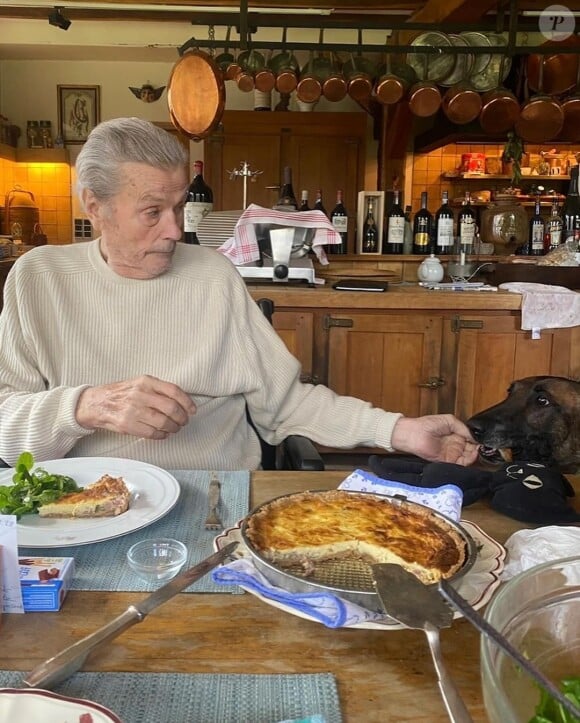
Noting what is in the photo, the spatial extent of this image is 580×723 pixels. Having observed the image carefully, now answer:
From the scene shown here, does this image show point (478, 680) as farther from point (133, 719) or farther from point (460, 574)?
point (133, 719)

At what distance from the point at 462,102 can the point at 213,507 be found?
11.6 ft

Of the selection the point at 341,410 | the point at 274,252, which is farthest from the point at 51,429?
the point at 274,252

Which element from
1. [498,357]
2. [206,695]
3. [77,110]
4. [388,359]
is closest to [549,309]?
[498,357]

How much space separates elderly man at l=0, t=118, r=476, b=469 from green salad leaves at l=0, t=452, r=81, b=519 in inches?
10.8

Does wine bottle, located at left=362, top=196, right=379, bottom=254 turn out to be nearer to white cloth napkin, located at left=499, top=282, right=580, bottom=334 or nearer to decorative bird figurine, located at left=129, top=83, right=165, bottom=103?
white cloth napkin, located at left=499, top=282, right=580, bottom=334

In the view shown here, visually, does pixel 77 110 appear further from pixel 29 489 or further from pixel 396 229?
pixel 29 489

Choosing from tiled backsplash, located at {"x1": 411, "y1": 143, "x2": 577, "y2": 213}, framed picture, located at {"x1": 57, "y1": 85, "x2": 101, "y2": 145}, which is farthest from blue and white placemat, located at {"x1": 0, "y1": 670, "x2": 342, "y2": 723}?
framed picture, located at {"x1": 57, "y1": 85, "x2": 101, "y2": 145}

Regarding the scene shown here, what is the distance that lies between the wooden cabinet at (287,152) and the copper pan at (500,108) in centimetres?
279

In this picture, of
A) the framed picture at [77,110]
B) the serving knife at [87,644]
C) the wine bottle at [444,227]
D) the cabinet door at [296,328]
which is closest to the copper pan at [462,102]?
the wine bottle at [444,227]

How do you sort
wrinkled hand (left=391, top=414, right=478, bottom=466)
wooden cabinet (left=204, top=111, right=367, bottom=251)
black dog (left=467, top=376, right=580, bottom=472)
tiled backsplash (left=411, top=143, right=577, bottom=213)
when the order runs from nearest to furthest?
1. wrinkled hand (left=391, top=414, right=478, bottom=466)
2. black dog (left=467, top=376, right=580, bottom=472)
3. wooden cabinet (left=204, top=111, right=367, bottom=251)
4. tiled backsplash (left=411, top=143, right=577, bottom=213)

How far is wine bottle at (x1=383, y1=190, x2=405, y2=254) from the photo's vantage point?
4066 mm

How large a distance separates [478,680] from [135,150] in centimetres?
119

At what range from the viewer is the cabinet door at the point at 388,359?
3094 mm

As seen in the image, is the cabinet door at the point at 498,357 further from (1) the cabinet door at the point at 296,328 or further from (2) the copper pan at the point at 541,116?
(2) the copper pan at the point at 541,116
